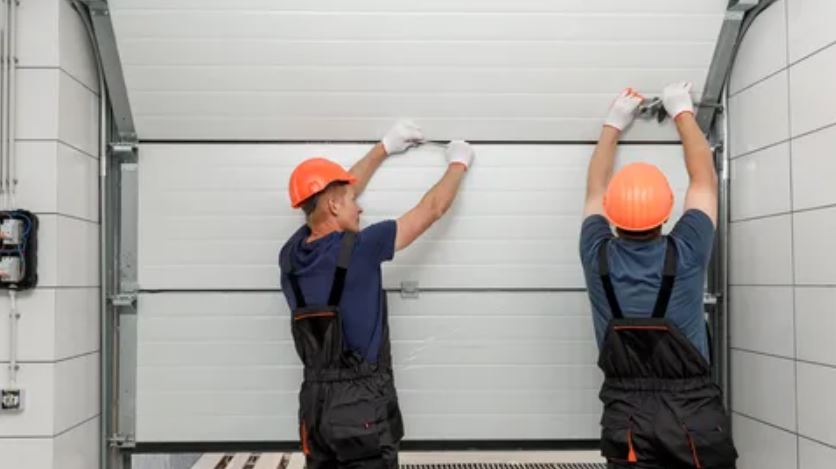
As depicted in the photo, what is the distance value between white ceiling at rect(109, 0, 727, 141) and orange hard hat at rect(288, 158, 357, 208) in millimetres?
269

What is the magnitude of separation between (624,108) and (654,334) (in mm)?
920

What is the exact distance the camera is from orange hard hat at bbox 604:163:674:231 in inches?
86.8

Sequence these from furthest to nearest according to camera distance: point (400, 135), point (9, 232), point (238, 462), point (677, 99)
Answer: point (238, 462)
point (400, 135)
point (677, 99)
point (9, 232)

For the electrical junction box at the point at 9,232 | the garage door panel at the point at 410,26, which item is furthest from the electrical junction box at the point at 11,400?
the garage door panel at the point at 410,26

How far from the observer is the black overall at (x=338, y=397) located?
90.3 inches

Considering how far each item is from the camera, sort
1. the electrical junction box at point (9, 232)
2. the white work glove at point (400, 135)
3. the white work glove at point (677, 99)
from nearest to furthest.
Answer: the electrical junction box at point (9, 232) < the white work glove at point (677, 99) < the white work glove at point (400, 135)

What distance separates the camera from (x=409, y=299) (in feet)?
9.17

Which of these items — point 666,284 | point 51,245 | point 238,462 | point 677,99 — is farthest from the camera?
point 238,462

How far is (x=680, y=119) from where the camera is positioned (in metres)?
2.61

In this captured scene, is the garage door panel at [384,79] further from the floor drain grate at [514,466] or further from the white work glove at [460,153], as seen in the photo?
the floor drain grate at [514,466]

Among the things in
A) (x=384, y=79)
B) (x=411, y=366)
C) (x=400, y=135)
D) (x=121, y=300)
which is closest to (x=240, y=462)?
(x=121, y=300)

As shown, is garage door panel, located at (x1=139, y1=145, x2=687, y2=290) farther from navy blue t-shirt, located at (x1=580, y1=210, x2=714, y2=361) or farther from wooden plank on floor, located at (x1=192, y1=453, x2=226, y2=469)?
wooden plank on floor, located at (x1=192, y1=453, x2=226, y2=469)

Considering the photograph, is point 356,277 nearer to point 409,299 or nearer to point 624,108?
point 409,299

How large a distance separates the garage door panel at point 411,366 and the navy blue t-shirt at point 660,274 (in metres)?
0.57
